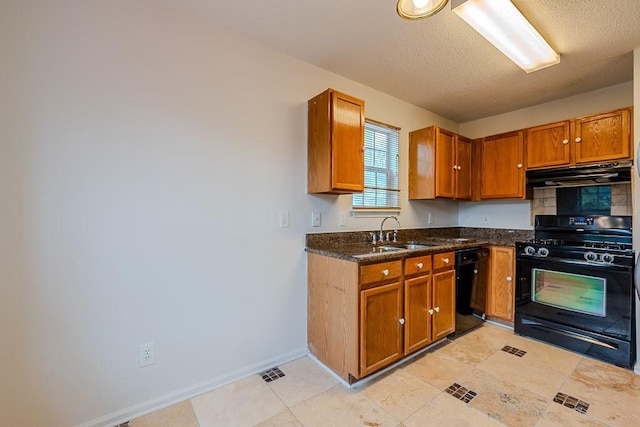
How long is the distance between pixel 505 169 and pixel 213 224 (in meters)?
3.14

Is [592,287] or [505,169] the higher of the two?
[505,169]

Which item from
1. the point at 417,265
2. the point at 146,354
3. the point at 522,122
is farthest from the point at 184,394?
the point at 522,122

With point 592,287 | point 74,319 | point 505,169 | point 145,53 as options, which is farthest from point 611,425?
point 145,53

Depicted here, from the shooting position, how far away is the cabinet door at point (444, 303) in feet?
7.84

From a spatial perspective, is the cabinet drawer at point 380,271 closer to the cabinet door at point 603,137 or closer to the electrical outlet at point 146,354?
the electrical outlet at point 146,354

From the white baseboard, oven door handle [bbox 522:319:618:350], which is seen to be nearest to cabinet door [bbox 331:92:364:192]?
the white baseboard

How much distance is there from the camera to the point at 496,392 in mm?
1837

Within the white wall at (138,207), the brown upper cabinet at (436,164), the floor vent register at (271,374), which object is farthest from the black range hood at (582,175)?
the floor vent register at (271,374)

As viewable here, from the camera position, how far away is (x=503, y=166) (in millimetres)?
3184

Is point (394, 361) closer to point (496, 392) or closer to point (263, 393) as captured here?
point (496, 392)

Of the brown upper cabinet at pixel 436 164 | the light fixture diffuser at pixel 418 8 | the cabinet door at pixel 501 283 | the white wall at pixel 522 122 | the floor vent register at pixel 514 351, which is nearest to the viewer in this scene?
the light fixture diffuser at pixel 418 8

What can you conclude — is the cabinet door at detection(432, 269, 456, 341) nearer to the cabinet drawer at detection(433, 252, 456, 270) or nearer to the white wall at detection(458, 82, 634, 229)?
the cabinet drawer at detection(433, 252, 456, 270)

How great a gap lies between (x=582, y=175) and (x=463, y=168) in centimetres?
105

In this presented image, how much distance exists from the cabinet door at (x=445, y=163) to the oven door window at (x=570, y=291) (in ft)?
3.61
